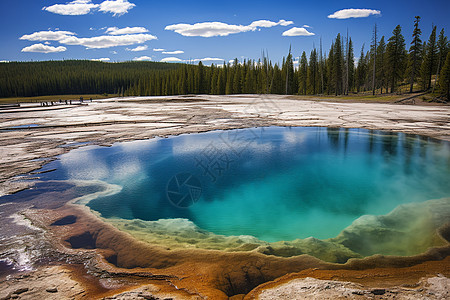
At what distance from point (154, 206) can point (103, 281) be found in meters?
3.02

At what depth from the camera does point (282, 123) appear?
53.3 feet

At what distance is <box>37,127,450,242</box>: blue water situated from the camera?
5.95 metres

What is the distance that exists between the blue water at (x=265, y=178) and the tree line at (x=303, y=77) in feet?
104

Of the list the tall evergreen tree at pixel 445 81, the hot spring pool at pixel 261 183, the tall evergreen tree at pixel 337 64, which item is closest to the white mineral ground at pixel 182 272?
the hot spring pool at pixel 261 183

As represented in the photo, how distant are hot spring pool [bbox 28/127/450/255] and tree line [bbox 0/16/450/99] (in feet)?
103

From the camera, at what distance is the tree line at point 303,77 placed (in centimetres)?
4300

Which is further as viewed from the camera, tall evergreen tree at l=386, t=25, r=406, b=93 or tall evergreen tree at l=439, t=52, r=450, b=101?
tall evergreen tree at l=386, t=25, r=406, b=93

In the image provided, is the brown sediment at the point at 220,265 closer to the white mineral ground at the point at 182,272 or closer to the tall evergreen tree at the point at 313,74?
the white mineral ground at the point at 182,272

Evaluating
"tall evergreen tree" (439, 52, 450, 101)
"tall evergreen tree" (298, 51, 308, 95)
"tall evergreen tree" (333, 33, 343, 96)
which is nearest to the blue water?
"tall evergreen tree" (439, 52, 450, 101)

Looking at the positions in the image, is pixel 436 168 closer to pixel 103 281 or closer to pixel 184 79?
pixel 103 281

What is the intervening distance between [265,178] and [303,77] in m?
63.5

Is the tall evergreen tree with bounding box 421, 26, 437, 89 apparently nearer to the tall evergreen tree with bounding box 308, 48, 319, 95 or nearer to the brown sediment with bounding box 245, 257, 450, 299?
the tall evergreen tree with bounding box 308, 48, 319, 95

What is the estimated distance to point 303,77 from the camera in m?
66.2

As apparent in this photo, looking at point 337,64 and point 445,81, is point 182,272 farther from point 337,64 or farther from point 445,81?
point 337,64
